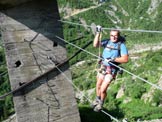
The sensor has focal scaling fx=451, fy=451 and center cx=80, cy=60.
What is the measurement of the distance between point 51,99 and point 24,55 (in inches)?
35.2

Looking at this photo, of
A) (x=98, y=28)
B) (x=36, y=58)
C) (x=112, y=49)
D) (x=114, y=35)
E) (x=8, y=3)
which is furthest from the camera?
(x=36, y=58)

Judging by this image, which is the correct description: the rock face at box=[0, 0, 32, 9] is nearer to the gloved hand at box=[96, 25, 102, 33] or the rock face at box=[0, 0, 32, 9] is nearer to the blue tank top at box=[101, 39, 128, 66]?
the blue tank top at box=[101, 39, 128, 66]

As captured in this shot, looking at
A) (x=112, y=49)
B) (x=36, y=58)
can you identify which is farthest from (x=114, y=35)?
(x=36, y=58)

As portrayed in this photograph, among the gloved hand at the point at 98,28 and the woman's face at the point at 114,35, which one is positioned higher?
the gloved hand at the point at 98,28

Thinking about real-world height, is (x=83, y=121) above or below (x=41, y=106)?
below

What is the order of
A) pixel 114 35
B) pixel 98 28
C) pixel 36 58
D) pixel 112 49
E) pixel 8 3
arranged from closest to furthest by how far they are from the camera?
pixel 98 28 < pixel 114 35 < pixel 112 49 < pixel 8 3 < pixel 36 58

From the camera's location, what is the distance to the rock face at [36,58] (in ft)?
24.6

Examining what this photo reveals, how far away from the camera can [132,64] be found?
61.9 metres

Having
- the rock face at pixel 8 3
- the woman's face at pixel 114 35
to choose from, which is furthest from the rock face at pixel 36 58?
the woman's face at pixel 114 35

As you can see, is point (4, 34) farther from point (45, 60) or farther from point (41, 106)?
point (41, 106)

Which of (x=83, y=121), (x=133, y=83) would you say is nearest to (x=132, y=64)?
(x=133, y=83)

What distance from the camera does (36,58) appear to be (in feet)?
24.9

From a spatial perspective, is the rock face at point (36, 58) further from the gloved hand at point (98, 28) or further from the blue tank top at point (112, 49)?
the gloved hand at point (98, 28)

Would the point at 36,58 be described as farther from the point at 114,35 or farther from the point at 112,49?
the point at 114,35
